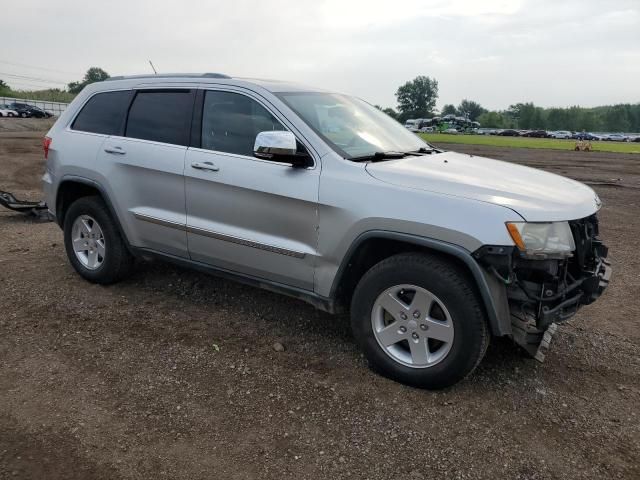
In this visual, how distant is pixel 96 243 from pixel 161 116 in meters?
1.41

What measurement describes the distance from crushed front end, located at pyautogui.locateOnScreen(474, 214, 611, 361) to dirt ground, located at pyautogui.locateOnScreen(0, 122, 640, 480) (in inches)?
20.7

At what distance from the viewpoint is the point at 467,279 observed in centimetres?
310

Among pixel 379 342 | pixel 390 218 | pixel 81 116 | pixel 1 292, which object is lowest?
pixel 1 292

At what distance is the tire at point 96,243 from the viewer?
4785 mm

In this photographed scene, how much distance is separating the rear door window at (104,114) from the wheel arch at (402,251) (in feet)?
8.20

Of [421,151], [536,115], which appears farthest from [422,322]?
[536,115]

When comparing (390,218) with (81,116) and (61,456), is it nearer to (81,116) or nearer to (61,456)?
(61,456)

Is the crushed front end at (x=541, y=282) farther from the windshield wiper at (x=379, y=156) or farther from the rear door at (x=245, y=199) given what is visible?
the rear door at (x=245, y=199)

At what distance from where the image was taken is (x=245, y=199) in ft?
12.4

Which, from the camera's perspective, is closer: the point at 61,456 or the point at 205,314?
the point at 61,456

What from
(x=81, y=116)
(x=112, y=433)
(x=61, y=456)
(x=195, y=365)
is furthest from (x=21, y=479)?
(x=81, y=116)

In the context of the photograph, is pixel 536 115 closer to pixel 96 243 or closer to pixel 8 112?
pixel 8 112

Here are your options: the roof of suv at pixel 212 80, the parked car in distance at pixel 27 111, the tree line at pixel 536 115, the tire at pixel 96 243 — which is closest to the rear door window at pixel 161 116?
the roof of suv at pixel 212 80

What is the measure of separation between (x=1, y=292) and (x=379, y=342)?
3.57 m
